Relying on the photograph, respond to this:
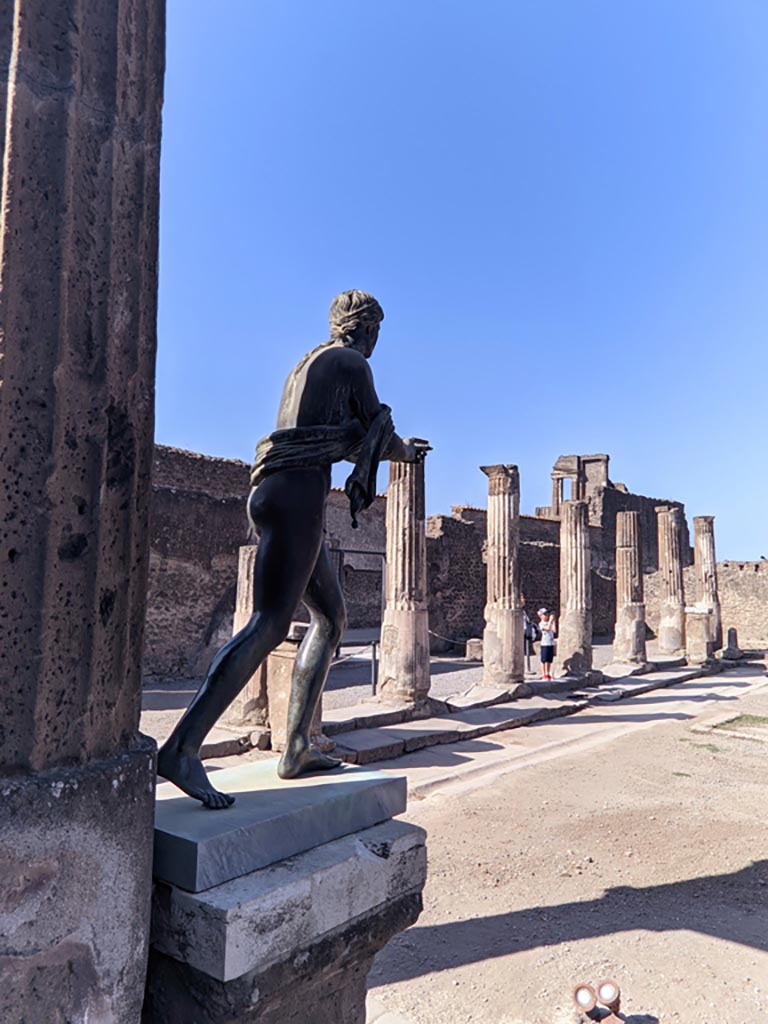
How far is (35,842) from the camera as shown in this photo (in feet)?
3.84

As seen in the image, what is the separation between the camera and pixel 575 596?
1433 centimetres

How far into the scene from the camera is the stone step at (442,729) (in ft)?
22.3

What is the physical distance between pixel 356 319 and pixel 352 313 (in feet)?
0.08

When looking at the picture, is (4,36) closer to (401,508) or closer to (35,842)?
(35,842)

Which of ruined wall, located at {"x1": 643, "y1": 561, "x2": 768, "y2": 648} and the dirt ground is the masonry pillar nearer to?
the dirt ground

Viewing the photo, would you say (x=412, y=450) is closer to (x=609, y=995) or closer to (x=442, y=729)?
(x=609, y=995)

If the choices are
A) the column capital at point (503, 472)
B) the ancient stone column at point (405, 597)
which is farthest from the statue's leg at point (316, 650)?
the column capital at point (503, 472)

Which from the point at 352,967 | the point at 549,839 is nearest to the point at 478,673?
the point at 549,839

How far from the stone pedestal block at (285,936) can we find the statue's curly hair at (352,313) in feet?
4.96

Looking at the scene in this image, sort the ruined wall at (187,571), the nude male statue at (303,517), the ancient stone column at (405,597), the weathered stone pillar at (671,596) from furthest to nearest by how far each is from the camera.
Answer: the weathered stone pillar at (671,596)
the ruined wall at (187,571)
the ancient stone column at (405,597)
the nude male statue at (303,517)

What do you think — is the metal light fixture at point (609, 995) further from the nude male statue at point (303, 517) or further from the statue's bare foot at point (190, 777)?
the statue's bare foot at point (190, 777)

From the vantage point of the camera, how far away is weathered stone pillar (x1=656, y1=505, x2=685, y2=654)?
58.6 ft

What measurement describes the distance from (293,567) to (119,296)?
86 cm

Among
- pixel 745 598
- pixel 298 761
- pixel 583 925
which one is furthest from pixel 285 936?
pixel 745 598
